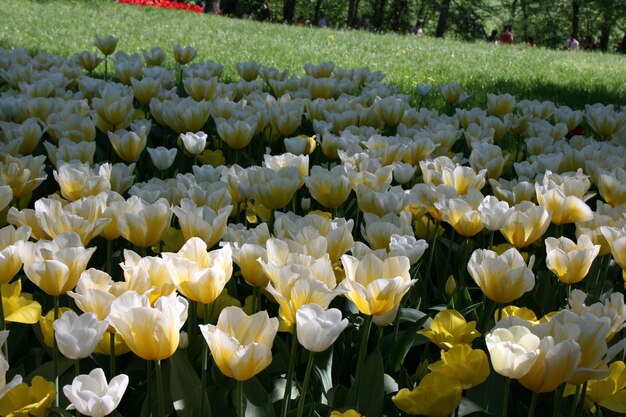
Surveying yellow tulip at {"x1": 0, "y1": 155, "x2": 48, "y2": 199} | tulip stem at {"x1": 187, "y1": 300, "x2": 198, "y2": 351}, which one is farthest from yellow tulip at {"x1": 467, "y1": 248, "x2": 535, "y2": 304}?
yellow tulip at {"x1": 0, "y1": 155, "x2": 48, "y2": 199}

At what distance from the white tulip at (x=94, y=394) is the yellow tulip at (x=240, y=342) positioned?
18 centimetres

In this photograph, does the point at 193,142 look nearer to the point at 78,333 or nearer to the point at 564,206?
the point at 564,206

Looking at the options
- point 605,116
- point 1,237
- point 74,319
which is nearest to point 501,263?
point 74,319

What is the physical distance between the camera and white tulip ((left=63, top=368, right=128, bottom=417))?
3.96ft

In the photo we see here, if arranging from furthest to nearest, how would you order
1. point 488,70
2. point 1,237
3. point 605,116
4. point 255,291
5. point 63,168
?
point 488,70
point 605,116
point 63,168
point 255,291
point 1,237

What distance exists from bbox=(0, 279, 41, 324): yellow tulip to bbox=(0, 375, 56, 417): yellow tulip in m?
0.29

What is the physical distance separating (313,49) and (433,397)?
10008 mm

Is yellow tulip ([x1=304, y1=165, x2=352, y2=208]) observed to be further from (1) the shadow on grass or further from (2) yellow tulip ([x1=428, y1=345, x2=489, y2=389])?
(1) the shadow on grass

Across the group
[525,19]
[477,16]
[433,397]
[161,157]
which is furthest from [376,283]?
[525,19]

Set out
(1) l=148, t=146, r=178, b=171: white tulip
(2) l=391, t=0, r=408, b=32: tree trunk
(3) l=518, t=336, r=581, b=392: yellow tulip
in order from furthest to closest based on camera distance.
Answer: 1. (2) l=391, t=0, r=408, b=32: tree trunk
2. (1) l=148, t=146, r=178, b=171: white tulip
3. (3) l=518, t=336, r=581, b=392: yellow tulip

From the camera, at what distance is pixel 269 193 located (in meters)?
2.29

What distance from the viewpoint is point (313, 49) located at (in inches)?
434

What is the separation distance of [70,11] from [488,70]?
25.8ft

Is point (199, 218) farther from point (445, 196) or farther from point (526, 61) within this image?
point (526, 61)
